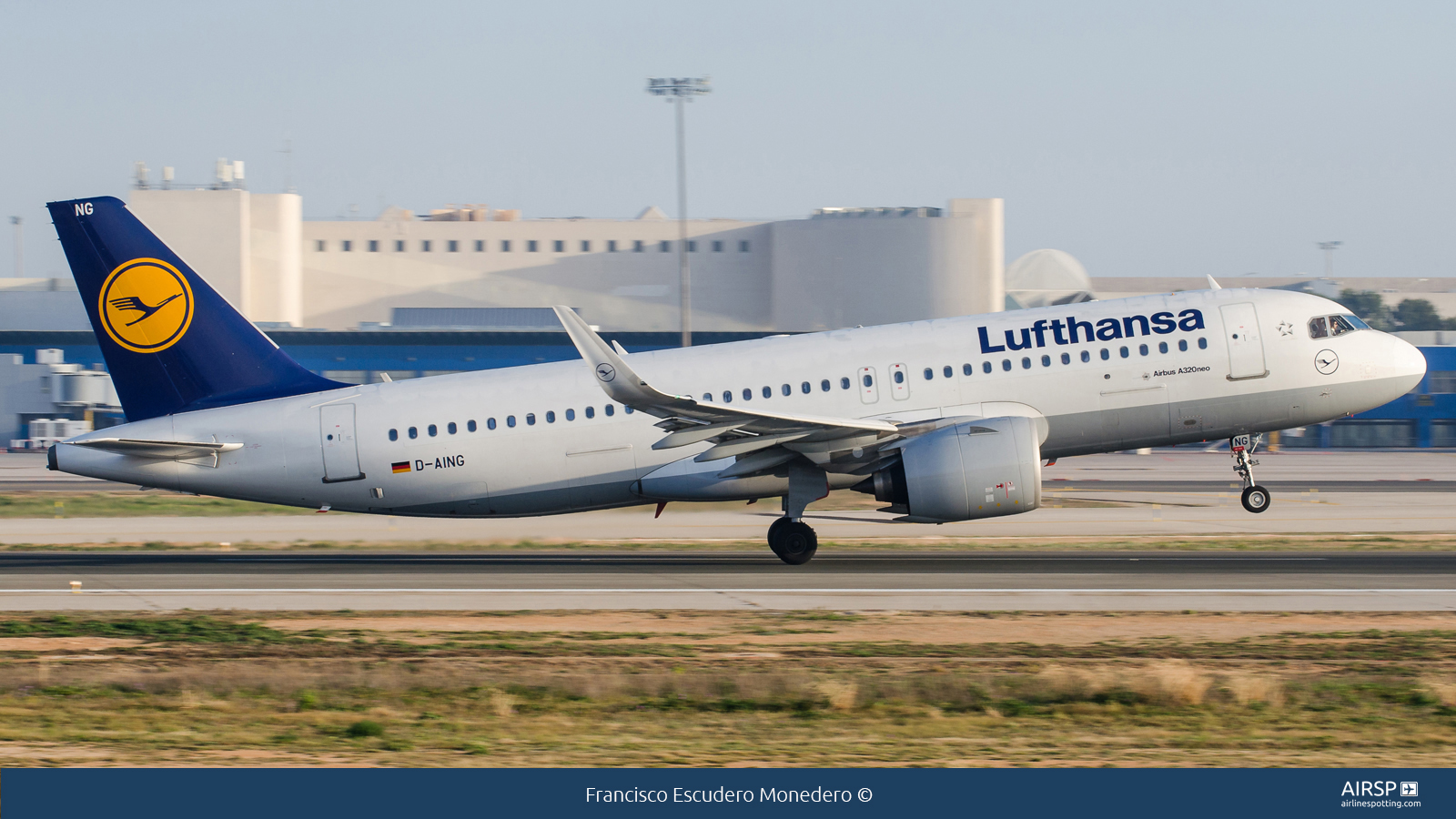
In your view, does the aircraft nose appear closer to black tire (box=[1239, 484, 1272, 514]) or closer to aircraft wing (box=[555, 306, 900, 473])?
black tire (box=[1239, 484, 1272, 514])

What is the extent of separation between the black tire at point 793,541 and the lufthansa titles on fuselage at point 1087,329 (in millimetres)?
5048

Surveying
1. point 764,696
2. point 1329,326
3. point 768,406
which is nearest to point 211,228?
point 768,406

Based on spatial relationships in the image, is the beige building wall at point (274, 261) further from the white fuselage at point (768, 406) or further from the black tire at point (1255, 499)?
the black tire at point (1255, 499)

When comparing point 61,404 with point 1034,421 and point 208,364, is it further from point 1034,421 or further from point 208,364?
point 1034,421

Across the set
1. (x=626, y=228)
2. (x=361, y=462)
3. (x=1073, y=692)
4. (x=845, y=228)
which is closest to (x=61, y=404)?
(x=626, y=228)

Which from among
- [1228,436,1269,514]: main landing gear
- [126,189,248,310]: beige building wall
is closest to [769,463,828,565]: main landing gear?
[1228,436,1269,514]: main landing gear

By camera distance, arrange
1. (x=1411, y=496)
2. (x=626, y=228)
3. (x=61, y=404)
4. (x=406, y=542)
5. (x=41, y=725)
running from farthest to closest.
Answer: (x=626, y=228) → (x=61, y=404) → (x=1411, y=496) → (x=406, y=542) → (x=41, y=725)

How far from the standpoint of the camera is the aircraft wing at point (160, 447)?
26.3m

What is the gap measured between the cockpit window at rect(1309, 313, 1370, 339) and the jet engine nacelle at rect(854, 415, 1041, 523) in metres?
6.70

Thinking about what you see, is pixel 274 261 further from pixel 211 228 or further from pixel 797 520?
pixel 797 520

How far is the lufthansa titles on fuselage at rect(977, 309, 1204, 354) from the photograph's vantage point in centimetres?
2680

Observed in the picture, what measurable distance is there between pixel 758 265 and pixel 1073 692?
103 m

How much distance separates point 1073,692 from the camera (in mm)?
15273

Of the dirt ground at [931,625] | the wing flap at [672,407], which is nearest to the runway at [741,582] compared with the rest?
the dirt ground at [931,625]
